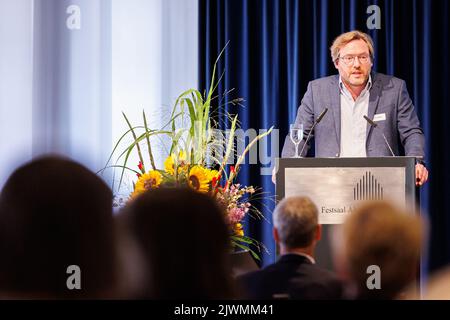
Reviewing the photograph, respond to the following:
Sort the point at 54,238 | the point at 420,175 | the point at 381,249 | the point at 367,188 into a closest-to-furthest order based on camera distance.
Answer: the point at 54,238, the point at 381,249, the point at 367,188, the point at 420,175

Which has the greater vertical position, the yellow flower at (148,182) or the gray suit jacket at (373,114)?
the gray suit jacket at (373,114)

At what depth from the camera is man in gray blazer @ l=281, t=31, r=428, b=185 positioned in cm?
379

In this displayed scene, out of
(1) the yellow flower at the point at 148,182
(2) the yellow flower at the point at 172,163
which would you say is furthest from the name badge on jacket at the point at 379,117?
(1) the yellow flower at the point at 148,182

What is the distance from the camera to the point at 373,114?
12.5ft

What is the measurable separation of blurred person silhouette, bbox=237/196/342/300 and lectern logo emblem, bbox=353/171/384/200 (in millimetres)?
1086

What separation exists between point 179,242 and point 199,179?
136cm

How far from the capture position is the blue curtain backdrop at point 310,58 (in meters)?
4.81

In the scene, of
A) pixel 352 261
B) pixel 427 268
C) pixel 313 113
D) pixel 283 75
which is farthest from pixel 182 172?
pixel 427 268

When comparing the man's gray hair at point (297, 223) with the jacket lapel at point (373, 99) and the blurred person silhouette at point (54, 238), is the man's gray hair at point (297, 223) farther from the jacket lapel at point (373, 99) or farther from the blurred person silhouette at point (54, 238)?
the jacket lapel at point (373, 99)

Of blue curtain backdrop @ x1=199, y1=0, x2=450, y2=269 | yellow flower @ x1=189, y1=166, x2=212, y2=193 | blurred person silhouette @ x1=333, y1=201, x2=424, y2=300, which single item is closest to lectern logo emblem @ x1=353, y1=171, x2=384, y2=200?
yellow flower @ x1=189, y1=166, x2=212, y2=193

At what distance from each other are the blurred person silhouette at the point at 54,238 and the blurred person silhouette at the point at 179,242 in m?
0.05

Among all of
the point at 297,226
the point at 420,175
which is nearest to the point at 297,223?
the point at 297,226

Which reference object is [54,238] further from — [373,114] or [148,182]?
[373,114]
